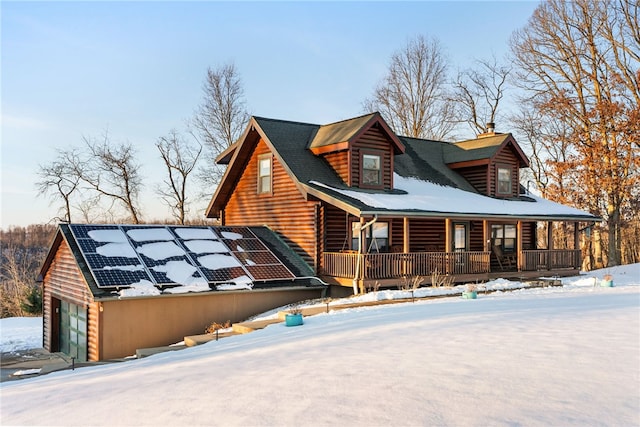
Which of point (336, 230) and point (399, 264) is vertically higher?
point (336, 230)

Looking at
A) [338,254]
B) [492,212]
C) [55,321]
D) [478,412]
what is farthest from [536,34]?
[478,412]

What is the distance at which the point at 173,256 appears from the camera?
16.5m

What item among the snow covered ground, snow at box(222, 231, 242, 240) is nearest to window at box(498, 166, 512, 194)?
snow at box(222, 231, 242, 240)

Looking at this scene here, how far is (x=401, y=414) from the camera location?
15.9 ft

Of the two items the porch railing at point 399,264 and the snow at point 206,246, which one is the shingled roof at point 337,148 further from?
the snow at point 206,246

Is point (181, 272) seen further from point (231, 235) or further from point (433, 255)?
point (433, 255)

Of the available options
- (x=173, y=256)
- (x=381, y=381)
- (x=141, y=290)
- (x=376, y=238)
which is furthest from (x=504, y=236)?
(x=381, y=381)

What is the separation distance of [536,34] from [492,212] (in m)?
20.5

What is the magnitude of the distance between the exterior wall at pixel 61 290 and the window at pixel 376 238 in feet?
30.0

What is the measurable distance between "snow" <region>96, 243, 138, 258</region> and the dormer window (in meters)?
16.2

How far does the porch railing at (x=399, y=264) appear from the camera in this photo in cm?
1672

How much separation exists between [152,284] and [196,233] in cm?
425

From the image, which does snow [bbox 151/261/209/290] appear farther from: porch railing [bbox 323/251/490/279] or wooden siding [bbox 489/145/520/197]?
wooden siding [bbox 489/145/520/197]

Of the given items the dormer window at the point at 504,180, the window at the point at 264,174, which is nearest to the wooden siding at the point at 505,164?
the dormer window at the point at 504,180
